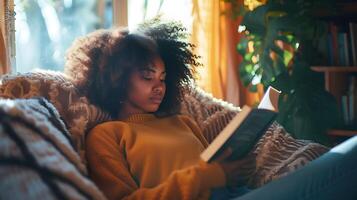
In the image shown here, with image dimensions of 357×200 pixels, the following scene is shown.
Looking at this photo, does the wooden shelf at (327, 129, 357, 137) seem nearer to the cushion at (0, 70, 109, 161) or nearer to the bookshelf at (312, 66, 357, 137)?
the bookshelf at (312, 66, 357, 137)

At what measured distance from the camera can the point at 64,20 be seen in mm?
2252

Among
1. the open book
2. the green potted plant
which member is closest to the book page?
the open book

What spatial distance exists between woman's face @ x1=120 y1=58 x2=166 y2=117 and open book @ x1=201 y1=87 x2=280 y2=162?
0.89 feet

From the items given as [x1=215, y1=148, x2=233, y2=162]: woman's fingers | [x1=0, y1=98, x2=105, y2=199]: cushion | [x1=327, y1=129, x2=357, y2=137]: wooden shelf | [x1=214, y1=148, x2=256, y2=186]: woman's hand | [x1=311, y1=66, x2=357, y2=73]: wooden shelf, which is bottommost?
[x1=327, y1=129, x2=357, y2=137]: wooden shelf

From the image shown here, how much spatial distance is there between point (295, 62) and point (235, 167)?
4.64ft

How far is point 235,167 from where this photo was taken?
124 centimetres

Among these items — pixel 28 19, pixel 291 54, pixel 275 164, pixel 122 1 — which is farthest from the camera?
pixel 291 54

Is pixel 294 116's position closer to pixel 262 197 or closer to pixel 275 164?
pixel 275 164

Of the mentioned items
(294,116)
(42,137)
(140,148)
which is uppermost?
(42,137)

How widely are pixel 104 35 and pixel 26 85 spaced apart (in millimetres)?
236

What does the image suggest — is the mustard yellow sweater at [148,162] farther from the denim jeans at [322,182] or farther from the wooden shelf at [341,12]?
the wooden shelf at [341,12]

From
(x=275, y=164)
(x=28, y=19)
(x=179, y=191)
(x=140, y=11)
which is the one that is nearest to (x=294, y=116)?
(x=140, y=11)

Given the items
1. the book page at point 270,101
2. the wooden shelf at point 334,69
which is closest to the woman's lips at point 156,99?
the book page at point 270,101

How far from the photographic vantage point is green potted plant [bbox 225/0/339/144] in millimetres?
2477
